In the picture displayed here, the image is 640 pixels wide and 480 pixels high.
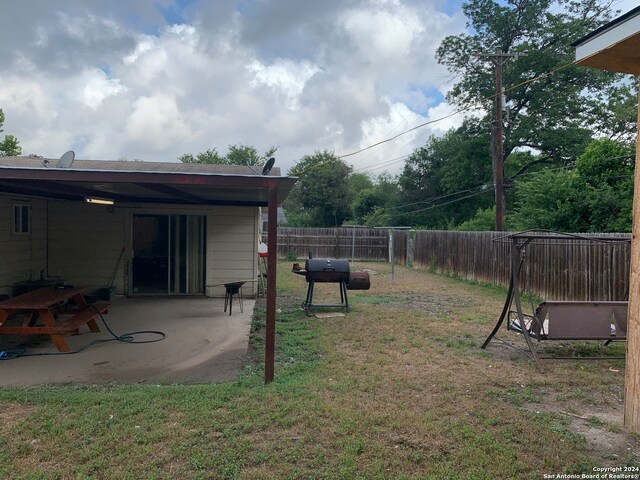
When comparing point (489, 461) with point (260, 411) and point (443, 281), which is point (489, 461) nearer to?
point (260, 411)

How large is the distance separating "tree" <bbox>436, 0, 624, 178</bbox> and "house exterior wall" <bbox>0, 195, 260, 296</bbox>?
1932 centimetres

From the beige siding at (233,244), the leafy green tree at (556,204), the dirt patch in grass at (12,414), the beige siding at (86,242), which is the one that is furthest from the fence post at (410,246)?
the dirt patch in grass at (12,414)

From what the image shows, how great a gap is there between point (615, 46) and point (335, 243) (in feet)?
65.5

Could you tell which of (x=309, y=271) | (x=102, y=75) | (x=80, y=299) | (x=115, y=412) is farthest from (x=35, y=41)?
(x=115, y=412)

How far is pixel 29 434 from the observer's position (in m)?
3.43

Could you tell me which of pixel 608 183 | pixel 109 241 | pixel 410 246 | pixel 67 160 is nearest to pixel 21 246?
pixel 109 241

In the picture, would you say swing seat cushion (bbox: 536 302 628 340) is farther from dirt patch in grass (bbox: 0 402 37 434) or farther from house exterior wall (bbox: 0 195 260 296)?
house exterior wall (bbox: 0 195 260 296)

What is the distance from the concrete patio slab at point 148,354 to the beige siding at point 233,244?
1745 millimetres

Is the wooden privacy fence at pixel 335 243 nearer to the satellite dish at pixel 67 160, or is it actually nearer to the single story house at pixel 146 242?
the single story house at pixel 146 242

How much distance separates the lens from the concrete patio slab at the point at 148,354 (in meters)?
4.90

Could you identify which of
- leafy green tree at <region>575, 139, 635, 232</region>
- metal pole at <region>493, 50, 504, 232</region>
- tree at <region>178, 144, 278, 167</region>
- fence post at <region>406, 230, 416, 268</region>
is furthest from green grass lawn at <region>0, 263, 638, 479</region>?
tree at <region>178, 144, 278, 167</region>

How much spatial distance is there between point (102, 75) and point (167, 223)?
6.38 metres

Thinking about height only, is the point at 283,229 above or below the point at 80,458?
above

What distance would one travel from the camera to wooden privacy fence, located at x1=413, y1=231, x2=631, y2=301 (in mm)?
8680
